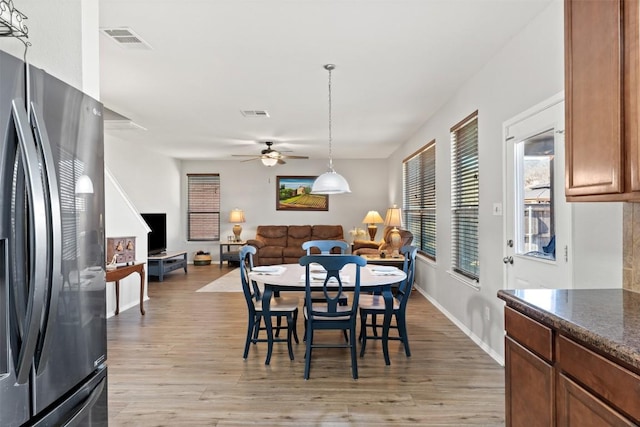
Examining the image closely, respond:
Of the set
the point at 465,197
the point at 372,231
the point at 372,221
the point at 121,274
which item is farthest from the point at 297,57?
the point at 372,231

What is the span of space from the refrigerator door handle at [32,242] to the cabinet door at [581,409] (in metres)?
1.64

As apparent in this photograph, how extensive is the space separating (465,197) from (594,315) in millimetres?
2798

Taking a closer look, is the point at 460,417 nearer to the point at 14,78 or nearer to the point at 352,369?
the point at 352,369

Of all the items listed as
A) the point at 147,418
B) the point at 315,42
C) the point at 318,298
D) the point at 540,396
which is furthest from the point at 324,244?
the point at 540,396

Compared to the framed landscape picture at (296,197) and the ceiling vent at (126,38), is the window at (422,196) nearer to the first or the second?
the framed landscape picture at (296,197)

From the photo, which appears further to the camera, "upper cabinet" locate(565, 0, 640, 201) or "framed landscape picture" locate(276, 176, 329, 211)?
"framed landscape picture" locate(276, 176, 329, 211)

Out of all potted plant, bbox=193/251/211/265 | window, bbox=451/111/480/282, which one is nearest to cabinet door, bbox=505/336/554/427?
window, bbox=451/111/480/282

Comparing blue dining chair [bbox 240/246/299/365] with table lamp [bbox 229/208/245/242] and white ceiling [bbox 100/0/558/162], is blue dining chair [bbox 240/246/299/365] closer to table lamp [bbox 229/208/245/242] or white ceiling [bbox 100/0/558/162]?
white ceiling [bbox 100/0/558/162]

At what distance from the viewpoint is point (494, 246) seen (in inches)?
129

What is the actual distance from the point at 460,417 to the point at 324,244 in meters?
2.37

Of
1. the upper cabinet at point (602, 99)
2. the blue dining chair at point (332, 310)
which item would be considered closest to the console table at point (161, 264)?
the blue dining chair at point (332, 310)

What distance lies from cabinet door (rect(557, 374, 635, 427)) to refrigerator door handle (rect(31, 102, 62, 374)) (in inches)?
65.0

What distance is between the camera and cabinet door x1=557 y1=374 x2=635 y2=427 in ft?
3.61

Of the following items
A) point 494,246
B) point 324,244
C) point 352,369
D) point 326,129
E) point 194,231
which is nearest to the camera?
point 352,369
